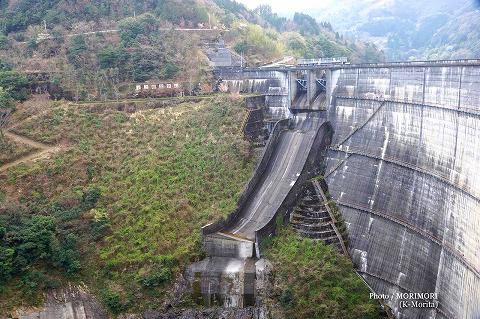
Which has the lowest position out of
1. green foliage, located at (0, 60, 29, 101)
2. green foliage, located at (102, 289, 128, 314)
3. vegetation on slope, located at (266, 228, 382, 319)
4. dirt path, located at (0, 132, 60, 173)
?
green foliage, located at (102, 289, 128, 314)

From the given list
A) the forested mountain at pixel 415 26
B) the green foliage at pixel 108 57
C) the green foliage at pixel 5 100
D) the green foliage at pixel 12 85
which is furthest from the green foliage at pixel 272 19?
the green foliage at pixel 5 100

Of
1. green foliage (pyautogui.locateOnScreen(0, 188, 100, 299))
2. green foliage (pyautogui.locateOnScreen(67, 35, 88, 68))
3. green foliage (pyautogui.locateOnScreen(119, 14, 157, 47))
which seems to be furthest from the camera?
green foliage (pyautogui.locateOnScreen(119, 14, 157, 47))

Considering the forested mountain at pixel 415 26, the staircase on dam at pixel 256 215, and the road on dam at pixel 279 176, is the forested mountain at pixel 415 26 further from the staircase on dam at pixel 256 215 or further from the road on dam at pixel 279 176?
the staircase on dam at pixel 256 215

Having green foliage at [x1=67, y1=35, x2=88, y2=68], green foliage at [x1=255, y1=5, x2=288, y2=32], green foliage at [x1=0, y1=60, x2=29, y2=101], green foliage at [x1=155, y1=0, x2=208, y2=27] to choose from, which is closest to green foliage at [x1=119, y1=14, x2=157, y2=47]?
green foliage at [x1=67, y1=35, x2=88, y2=68]

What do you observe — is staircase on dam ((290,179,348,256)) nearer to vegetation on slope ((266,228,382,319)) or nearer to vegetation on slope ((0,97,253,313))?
vegetation on slope ((266,228,382,319))

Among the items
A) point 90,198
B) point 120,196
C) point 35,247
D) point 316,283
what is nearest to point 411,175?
point 316,283

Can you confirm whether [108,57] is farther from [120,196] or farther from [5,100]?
[120,196]
